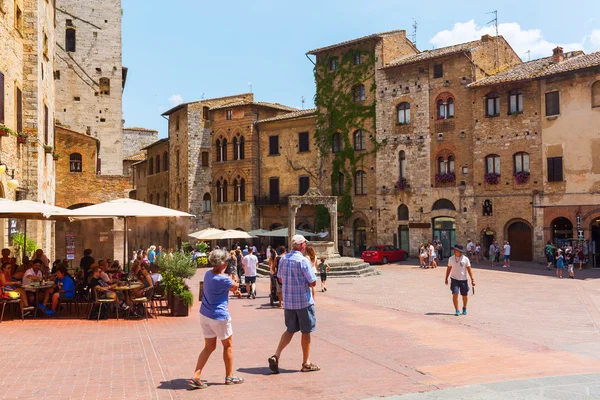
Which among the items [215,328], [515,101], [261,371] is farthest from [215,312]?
[515,101]

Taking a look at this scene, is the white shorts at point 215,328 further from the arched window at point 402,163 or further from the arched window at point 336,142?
the arched window at point 336,142

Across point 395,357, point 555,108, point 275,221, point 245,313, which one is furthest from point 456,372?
point 275,221

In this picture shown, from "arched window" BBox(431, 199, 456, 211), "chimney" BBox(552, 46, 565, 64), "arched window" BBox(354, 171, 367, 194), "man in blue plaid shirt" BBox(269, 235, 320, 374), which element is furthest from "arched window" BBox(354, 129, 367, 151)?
"man in blue plaid shirt" BBox(269, 235, 320, 374)

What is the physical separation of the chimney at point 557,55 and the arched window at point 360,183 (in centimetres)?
1316

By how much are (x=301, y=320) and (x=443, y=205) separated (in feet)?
95.9

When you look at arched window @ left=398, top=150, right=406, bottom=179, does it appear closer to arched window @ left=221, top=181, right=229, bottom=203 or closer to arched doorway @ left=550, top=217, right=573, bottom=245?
arched doorway @ left=550, top=217, right=573, bottom=245

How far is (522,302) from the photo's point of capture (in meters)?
16.6

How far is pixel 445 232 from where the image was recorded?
3572 cm

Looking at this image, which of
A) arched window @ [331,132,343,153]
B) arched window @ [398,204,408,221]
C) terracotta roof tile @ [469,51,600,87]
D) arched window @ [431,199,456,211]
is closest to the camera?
terracotta roof tile @ [469,51,600,87]

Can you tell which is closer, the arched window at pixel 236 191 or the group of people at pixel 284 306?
the group of people at pixel 284 306

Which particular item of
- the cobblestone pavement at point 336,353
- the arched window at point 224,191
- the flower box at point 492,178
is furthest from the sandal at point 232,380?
the arched window at point 224,191

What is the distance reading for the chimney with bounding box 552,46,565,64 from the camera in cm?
3337

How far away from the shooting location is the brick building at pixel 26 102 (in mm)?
18359

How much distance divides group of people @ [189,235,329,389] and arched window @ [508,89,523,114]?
2822cm
